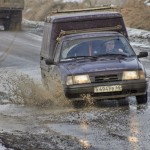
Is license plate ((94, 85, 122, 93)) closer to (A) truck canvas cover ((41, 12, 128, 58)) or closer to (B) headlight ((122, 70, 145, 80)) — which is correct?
(B) headlight ((122, 70, 145, 80))

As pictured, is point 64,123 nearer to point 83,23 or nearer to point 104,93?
point 104,93

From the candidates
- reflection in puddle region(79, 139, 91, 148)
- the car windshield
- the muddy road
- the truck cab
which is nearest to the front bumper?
the truck cab

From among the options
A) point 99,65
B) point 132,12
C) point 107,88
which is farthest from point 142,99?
point 132,12

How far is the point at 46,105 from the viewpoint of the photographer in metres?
10.6

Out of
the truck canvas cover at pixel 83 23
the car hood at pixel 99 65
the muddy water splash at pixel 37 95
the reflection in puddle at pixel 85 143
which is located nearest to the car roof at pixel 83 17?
the truck canvas cover at pixel 83 23

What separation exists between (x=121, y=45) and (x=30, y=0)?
49.7 meters

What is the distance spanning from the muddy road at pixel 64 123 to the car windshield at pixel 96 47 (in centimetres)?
90

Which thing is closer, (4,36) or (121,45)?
(121,45)

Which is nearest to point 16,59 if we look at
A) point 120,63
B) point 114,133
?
point 120,63

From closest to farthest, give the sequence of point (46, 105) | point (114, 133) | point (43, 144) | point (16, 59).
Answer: point (43, 144) → point (114, 133) → point (46, 105) → point (16, 59)

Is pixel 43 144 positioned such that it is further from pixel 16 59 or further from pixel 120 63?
pixel 16 59

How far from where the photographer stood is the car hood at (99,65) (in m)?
9.80

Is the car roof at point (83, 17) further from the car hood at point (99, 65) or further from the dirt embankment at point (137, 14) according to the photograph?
the dirt embankment at point (137, 14)

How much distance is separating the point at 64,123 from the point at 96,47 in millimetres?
2656
